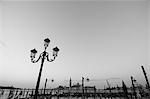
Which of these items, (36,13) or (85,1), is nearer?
(85,1)

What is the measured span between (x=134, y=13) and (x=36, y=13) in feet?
18.9

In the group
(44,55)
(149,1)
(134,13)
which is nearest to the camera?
(44,55)

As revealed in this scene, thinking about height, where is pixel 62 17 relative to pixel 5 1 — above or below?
below

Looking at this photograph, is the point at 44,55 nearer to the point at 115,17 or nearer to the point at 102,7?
the point at 102,7

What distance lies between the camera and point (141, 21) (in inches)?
361

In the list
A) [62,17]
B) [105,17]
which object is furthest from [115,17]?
[62,17]

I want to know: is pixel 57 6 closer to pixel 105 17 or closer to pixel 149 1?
pixel 105 17

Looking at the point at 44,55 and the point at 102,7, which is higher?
the point at 102,7

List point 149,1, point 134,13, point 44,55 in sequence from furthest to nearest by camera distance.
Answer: point 134,13 < point 149,1 < point 44,55

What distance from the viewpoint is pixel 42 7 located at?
8.65 m

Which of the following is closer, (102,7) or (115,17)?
(102,7)

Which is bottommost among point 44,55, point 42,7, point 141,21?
point 44,55

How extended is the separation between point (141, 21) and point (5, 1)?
8102 mm

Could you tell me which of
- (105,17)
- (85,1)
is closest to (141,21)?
(105,17)
